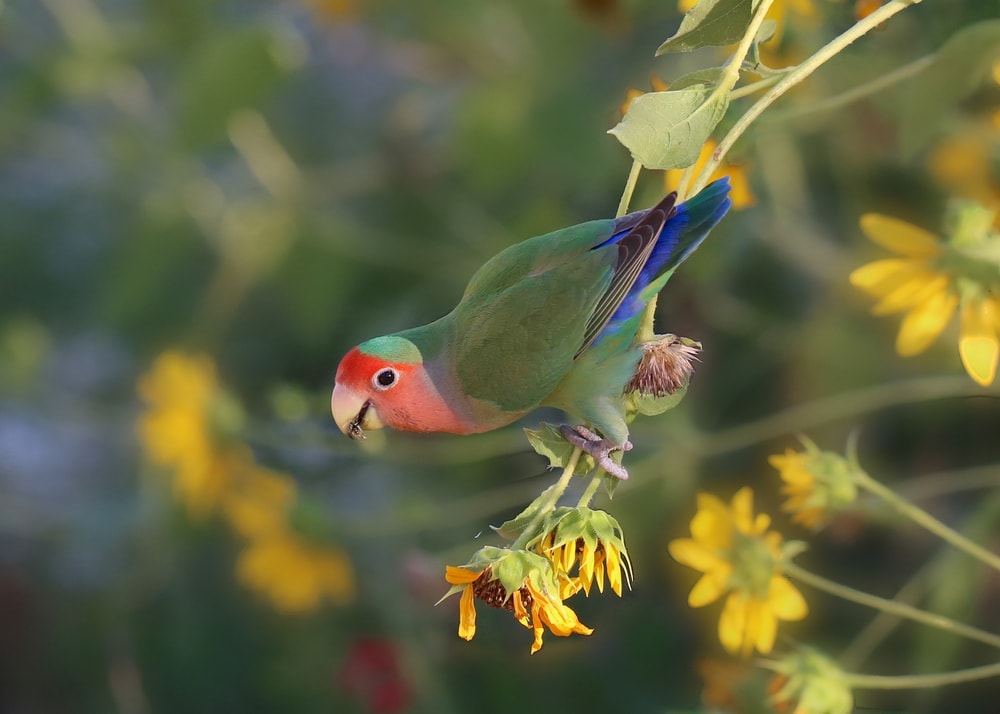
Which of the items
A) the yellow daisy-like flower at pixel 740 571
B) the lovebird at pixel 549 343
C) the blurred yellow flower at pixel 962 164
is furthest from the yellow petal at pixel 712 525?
the blurred yellow flower at pixel 962 164

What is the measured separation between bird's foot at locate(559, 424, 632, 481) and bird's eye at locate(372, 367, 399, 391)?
4.0 inches

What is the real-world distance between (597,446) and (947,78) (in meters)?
0.28

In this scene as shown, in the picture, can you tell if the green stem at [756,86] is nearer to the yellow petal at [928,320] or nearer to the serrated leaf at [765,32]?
the serrated leaf at [765,32]

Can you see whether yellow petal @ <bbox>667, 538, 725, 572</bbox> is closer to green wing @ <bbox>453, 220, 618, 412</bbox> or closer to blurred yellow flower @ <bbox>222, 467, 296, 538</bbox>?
green wing @ <bbox>453, 220, 618, 412</bbox>

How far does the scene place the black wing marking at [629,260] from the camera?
17.8 inches

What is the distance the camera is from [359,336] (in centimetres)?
108

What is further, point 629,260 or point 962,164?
point 962,164

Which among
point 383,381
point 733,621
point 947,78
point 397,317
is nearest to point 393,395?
point 383,381

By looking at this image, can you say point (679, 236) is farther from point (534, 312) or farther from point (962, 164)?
point (962, 164)

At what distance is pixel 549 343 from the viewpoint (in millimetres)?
488

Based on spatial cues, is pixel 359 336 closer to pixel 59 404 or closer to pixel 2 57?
pixel 59 404

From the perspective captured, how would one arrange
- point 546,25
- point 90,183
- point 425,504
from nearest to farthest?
point 425,504
point 546,25
point 90,183

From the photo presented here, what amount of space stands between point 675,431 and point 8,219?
1.03 m

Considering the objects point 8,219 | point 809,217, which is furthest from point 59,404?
point 809,217
